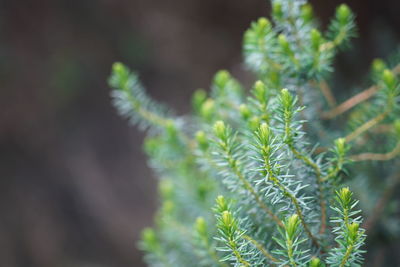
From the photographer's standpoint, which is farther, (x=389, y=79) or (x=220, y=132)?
(x=389, y=79)

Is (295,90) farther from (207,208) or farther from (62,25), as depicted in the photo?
(62,25)

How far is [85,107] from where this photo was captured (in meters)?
2.10

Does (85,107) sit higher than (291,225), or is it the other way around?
(85,107)

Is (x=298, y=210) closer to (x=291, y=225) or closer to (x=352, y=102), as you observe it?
(x=291, y=225)

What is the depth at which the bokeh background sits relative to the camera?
1952 millimetres

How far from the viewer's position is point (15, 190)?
2.06 meters

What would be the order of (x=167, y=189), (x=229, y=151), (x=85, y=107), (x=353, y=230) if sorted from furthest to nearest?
(x=85, y=107) → (x=167, y=189) → (x=229, y=151) → (x=353, y=230)

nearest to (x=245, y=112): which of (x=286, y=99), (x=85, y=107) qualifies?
(x=286, y=99)

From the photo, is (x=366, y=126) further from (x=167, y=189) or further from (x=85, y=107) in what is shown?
(x=85, y=107)

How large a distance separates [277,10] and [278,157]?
1.06 ft

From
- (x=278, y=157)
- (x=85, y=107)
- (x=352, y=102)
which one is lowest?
(x=278, y=157)

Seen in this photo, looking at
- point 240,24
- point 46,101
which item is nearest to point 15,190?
point 46,101

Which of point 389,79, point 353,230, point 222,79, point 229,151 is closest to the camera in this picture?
point 353,230

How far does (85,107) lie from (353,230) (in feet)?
5.80
